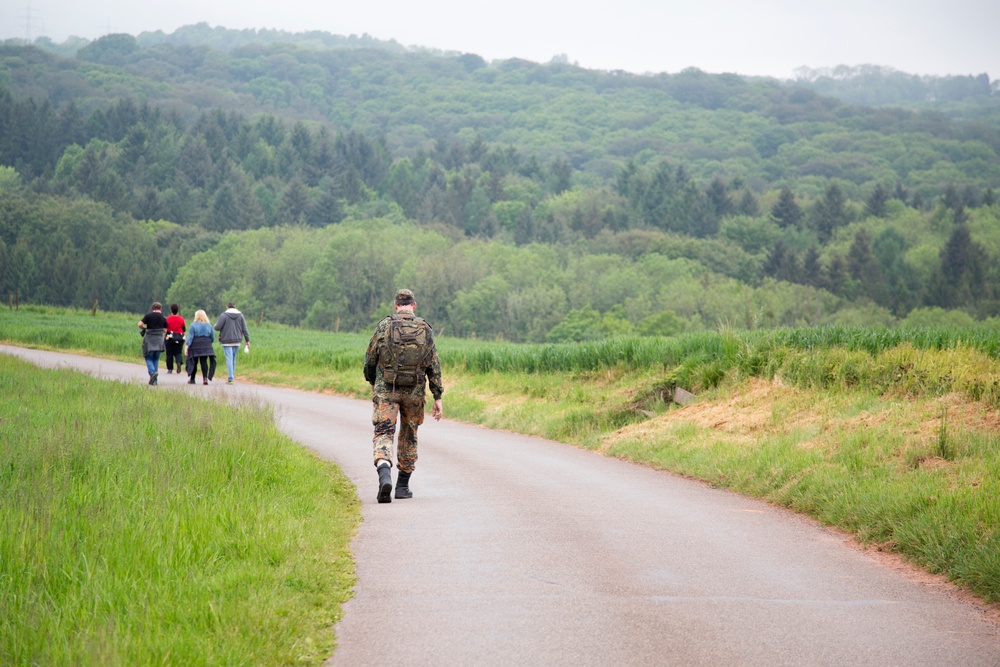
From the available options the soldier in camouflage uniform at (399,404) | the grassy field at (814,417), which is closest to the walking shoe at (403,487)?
the soldier in camouflage uniform at (399,404)

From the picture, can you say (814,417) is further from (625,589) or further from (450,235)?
(450,235)

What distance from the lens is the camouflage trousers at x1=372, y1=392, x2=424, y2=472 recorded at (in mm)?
11695

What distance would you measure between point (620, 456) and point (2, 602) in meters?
11.4

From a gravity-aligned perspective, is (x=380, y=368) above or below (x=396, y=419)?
above

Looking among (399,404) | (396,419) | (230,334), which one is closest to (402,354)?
(399,404)

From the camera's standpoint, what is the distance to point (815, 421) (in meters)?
14.8

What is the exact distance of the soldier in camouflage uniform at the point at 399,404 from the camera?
11.7 meters

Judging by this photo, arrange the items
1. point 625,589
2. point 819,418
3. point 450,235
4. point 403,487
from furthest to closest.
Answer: point 450,235
point 819,418
point 403,487
point 625,589

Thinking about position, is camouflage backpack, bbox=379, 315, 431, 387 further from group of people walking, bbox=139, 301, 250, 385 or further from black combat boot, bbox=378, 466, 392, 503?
group of people walking, bbox=139, 301, 250, 385

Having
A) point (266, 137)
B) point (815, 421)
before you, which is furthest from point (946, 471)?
point (266, 137)

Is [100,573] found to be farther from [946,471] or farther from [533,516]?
[946,471]

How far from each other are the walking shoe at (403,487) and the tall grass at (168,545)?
0.54 meters

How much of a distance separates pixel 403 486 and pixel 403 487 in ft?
0.06

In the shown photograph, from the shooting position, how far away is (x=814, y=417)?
15.1 m
